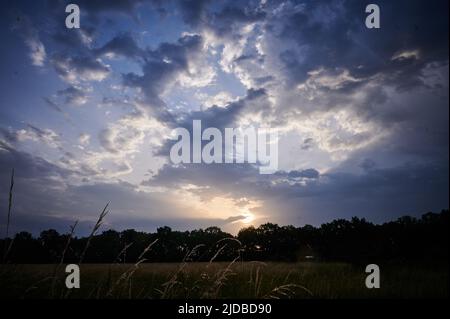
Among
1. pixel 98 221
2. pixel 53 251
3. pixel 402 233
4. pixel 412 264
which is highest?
pixel 98 221

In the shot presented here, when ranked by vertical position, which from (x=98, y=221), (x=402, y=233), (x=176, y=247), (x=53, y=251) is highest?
(x=98, y=221)

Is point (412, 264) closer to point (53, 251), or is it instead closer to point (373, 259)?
point (373, 259)
